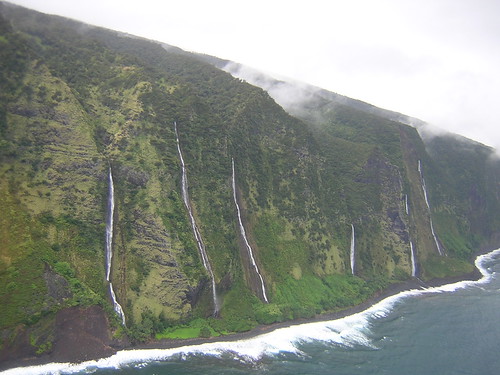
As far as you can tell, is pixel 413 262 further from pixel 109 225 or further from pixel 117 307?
pixel 117 307

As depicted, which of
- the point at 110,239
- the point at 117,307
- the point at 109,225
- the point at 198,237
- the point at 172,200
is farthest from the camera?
the point at 172,200

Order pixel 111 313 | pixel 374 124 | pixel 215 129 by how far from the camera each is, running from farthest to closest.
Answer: pixel 374 124 < pixel 215 129 < pixel 111 313

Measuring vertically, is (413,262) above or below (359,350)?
above

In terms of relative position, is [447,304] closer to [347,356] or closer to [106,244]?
[347,356]

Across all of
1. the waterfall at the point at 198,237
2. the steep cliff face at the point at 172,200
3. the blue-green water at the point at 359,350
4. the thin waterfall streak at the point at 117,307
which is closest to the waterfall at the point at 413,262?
the steep cliff face at the point at 172,200

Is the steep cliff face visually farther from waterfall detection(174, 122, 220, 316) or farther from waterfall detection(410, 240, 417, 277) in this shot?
waterfall detection(410, 240, 417, 277)

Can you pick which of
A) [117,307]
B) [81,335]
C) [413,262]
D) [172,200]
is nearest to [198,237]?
[172,200]

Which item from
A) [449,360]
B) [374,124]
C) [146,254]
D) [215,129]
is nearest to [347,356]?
[449,360]

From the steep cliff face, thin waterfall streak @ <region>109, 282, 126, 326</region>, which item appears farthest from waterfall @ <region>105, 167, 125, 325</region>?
the steep cliff face
